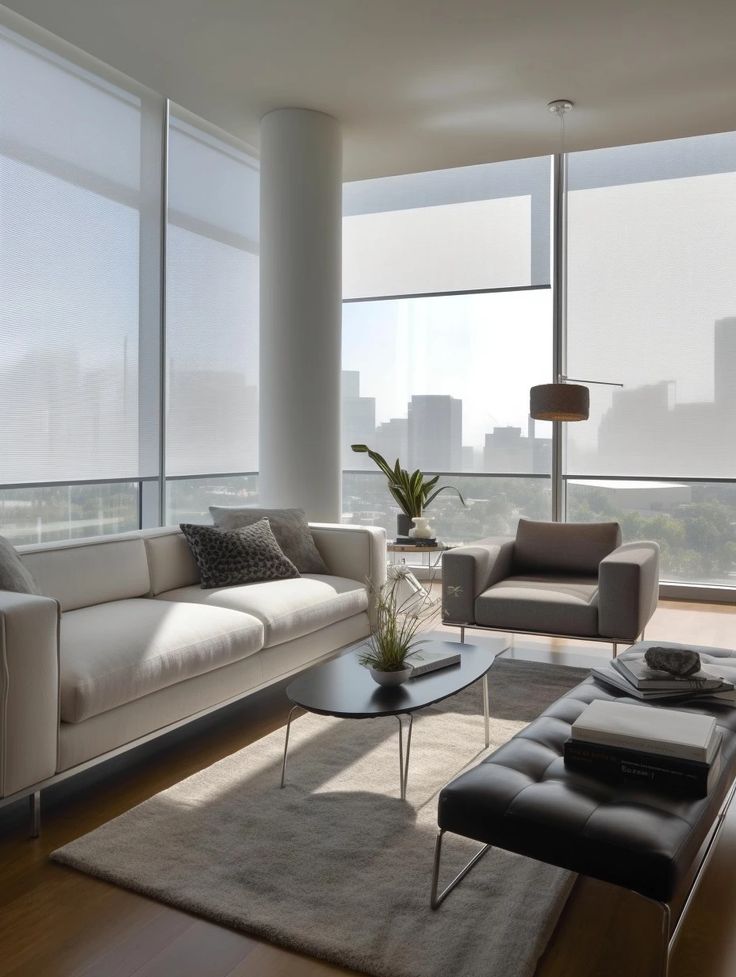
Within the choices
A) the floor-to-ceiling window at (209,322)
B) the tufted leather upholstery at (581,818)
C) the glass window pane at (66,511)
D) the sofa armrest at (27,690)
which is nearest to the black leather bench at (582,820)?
the tufted leather upholstery at (581,818)

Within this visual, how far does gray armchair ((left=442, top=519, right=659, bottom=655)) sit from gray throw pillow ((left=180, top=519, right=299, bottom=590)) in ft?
2.63

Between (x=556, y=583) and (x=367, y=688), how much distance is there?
1.79 meters

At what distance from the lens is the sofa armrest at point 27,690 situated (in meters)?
2.10

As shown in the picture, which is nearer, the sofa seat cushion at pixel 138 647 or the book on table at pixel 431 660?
the sofa seat cushion at pixel 138 647

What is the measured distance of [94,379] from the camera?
4688 millimetres

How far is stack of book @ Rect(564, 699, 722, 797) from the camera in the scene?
174 cm

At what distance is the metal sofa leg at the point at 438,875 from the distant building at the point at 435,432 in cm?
449

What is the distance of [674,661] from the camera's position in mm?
2365

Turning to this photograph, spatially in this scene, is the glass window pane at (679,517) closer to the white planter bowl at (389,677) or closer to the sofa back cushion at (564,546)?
the sofa back cushion at (564,546)

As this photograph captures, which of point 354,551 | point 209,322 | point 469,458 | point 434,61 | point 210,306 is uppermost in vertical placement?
point 434,61

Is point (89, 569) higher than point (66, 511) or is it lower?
lower

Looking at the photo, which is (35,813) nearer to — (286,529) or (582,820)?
(582,820)

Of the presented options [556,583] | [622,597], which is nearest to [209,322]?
[556,583]

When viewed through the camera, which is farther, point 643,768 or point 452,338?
point 452,338
